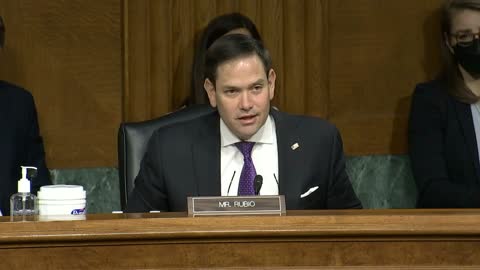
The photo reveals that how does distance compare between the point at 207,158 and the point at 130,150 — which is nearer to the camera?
the point at 207,158

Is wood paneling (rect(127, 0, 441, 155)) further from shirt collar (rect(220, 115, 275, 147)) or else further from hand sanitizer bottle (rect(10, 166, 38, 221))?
hand sanitizer bottle (rect(10, 166, 38, 221))

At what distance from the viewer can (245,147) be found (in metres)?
3.21

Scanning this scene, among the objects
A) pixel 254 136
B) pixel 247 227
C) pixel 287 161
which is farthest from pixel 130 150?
pixel 247 227

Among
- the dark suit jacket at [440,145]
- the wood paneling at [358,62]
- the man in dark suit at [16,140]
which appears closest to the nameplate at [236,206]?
the man in dark suit at [16,140]

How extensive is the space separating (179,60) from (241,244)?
205cm

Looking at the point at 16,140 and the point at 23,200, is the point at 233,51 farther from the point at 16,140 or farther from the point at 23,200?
the point at 16,140

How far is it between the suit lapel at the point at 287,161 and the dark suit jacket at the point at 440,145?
2.91ft

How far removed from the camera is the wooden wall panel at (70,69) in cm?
421

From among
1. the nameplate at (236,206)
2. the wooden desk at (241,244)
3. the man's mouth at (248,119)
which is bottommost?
the wooden desk at (241,244)

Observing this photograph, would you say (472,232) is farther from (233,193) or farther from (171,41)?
(171,41)

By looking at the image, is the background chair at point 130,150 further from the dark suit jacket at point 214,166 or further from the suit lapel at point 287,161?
the suit lapel at point 287,161

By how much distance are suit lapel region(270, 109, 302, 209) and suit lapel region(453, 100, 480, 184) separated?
0.98m

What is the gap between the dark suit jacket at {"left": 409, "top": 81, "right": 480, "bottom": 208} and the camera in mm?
3984

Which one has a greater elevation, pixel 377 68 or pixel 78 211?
pixel 377 68
